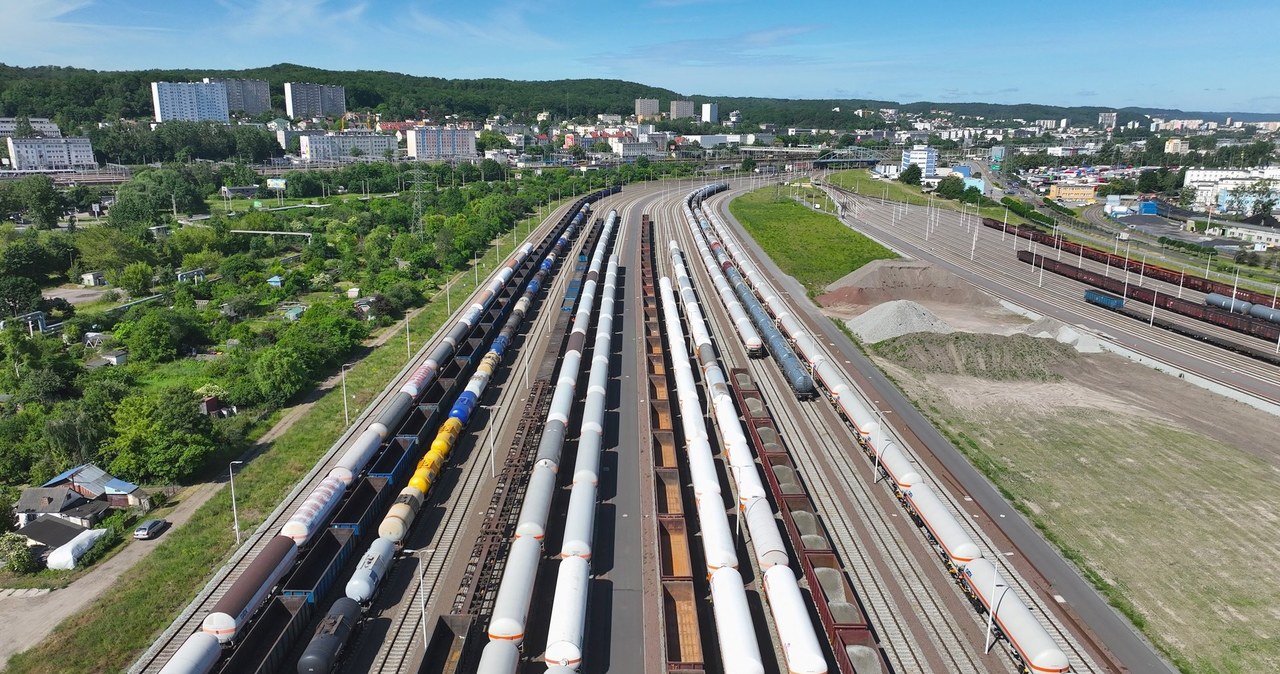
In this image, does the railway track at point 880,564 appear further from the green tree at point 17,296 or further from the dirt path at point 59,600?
the green tree at point 17,296

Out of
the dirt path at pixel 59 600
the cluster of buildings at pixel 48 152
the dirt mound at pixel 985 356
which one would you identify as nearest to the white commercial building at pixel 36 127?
the cluster of buildings at pixel 48 152

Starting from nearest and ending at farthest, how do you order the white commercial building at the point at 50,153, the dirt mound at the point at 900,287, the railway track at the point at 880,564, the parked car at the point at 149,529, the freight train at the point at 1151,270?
the railway track at the point at 880,564, the parked car at the point at 149,529, the freight train at the point at 1151,270, the dirt mound at the point at 900,287, the white commercial building at the point at 50,153

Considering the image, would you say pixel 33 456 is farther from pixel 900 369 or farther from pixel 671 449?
pixel 900 369

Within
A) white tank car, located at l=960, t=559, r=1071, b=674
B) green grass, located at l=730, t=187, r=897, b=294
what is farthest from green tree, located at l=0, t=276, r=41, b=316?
white tank car, located at l=960, t=559, r=1071, b=674

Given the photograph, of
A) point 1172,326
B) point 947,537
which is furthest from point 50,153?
point 1172,326

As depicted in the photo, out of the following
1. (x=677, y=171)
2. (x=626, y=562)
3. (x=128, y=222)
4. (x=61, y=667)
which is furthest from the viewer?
(x=677, y=171)

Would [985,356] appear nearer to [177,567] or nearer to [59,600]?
[177,567]

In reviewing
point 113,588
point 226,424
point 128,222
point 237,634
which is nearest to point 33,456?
point 226,424
